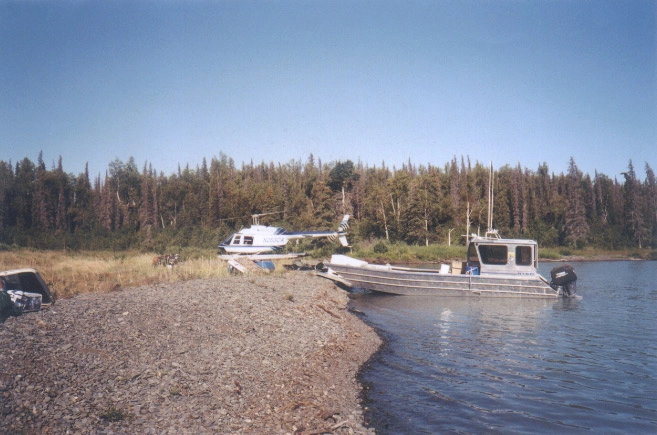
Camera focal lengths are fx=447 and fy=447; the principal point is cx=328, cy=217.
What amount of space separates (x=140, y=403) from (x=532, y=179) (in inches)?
3380

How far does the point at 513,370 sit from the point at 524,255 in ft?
39.1

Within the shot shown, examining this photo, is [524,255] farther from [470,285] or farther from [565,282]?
[470,285]

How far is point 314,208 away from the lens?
58062 mm

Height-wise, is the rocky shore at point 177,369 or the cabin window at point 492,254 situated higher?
the cabin window at point 492,254

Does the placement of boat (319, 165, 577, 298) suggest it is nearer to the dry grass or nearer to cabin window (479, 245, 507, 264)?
cabin window (479, 245, 507, 264)

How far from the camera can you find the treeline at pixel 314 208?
55.4m

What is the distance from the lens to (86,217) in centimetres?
6594

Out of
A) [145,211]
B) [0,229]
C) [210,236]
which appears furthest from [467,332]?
[145,211]

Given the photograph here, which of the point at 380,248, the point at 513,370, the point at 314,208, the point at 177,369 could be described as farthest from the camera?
the point at 314,208

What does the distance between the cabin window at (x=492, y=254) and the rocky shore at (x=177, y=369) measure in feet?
33.1

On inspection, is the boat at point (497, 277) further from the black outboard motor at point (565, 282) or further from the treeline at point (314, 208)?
the treeline at point (314, 208)

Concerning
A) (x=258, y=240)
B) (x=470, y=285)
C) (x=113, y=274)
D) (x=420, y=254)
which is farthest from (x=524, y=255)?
(x=420, y=254)

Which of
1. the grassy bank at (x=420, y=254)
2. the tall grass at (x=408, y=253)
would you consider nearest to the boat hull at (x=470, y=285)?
the grassy bank at (x=420, y=254)

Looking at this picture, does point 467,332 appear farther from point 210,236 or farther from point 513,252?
point 210,236
